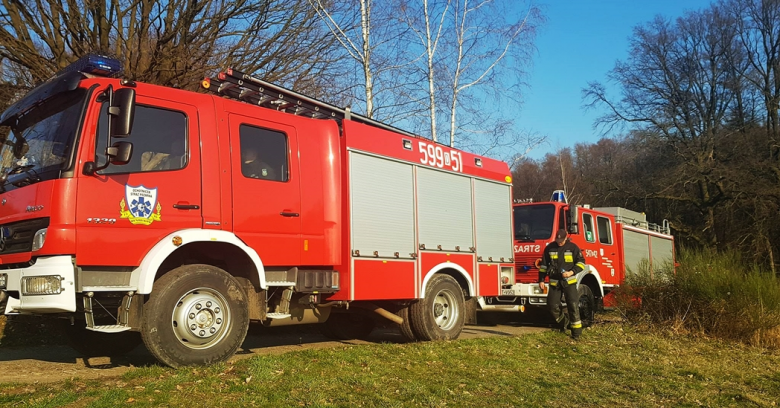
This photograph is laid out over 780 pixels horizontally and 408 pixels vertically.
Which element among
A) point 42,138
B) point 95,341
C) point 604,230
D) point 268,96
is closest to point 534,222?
point 604,230

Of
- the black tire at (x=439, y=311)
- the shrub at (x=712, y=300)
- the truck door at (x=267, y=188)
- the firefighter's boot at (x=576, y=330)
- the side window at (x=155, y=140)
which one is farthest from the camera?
the shrub at (x=712, y=300)

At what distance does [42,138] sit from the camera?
6324 millimetres

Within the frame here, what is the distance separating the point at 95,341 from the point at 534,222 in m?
7.87

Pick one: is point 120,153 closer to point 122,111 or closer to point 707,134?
point 122,111

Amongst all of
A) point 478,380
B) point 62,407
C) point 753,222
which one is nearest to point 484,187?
point 478,380

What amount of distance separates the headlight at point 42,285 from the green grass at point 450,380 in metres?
0.80

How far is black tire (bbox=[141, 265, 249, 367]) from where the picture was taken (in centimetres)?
589

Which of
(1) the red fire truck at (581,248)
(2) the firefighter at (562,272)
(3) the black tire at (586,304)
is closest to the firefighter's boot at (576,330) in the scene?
(2) the firefighter at (562,272)

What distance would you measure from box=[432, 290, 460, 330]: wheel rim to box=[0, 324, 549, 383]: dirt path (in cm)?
73

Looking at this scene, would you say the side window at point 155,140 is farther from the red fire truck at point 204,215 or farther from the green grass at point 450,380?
the green grass at point 450,380

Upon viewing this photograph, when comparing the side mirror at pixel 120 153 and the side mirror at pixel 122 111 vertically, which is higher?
the side mirror at pixel 122 111

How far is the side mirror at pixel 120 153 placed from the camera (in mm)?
5738

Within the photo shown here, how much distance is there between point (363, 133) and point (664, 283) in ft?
20.6

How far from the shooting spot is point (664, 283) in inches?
434
